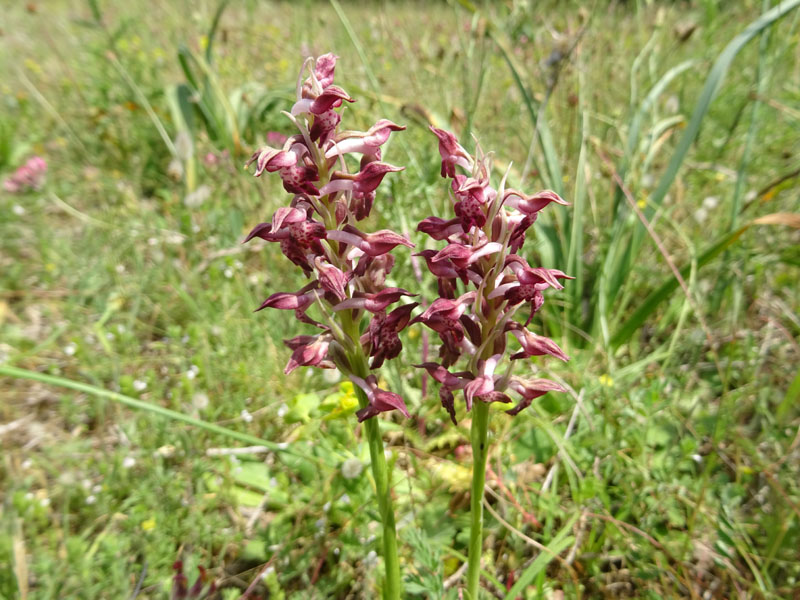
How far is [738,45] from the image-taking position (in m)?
1.87

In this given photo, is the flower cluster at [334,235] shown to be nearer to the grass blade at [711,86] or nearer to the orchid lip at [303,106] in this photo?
the orchid lip at [303,106]

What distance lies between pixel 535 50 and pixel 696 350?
176 cm

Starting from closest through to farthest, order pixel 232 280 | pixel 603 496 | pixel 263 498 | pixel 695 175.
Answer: pixel 603 496, pixel 263 498, pixel 232 280, pixel 695 175

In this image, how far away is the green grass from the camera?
1.59 metres

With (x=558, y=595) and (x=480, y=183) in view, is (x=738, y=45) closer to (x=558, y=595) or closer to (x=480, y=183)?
(x=480, y=183)

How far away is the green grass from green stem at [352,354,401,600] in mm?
152

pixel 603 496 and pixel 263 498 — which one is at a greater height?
pixel 603 496

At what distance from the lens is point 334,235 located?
856 mm

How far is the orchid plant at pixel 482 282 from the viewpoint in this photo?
82 centimetres

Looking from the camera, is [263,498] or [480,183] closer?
[480,183]

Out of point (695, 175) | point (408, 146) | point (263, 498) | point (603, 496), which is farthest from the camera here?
point (695, 175)

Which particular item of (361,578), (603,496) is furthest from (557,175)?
(361,578)

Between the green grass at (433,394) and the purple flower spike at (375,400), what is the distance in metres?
0.34

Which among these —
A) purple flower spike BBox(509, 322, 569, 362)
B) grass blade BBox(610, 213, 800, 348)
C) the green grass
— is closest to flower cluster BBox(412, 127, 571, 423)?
purple flower spike BBox(509, 322, 569, 362)
